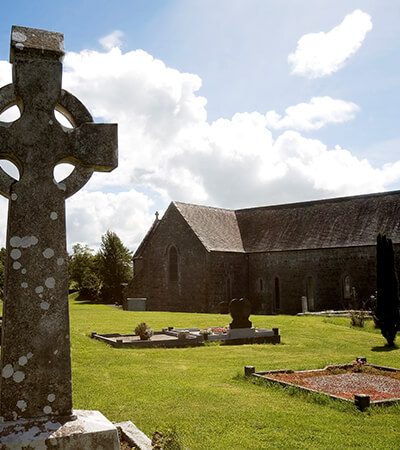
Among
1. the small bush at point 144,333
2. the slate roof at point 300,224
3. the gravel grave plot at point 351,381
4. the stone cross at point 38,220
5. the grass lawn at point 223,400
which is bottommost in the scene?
the gravel grave plot at point 351,381

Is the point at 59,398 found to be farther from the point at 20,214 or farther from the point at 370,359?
the point at 370,359

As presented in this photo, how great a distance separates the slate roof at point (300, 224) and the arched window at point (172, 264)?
2923mm

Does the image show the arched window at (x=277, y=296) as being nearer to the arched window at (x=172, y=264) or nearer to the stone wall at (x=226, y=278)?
the stone wall at (x=226, y=278)

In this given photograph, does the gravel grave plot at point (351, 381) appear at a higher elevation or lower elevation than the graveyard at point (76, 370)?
lower

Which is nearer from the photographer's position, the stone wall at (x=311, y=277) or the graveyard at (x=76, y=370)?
the graveyard at (x=76, y=370)

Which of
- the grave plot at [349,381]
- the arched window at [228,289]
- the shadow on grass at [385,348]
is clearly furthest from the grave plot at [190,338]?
the arched window at [228,289]

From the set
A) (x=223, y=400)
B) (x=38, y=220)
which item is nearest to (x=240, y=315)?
(x=223, y=400)

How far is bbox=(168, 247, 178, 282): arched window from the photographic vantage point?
1438 inches

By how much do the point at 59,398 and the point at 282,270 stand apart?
3206 centimetres

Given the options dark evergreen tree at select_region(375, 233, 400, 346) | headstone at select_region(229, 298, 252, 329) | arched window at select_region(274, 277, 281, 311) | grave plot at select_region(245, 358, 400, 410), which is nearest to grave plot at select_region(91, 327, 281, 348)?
headstone at select_region(229, 298, 252, 329)

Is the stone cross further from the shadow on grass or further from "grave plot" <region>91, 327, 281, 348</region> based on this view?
the shadow on grass

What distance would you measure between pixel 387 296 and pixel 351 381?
839 centimetres

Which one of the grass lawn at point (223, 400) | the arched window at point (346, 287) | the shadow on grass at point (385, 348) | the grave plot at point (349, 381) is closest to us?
the grass lawn at point (223, 400)

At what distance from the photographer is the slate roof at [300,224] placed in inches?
1267
